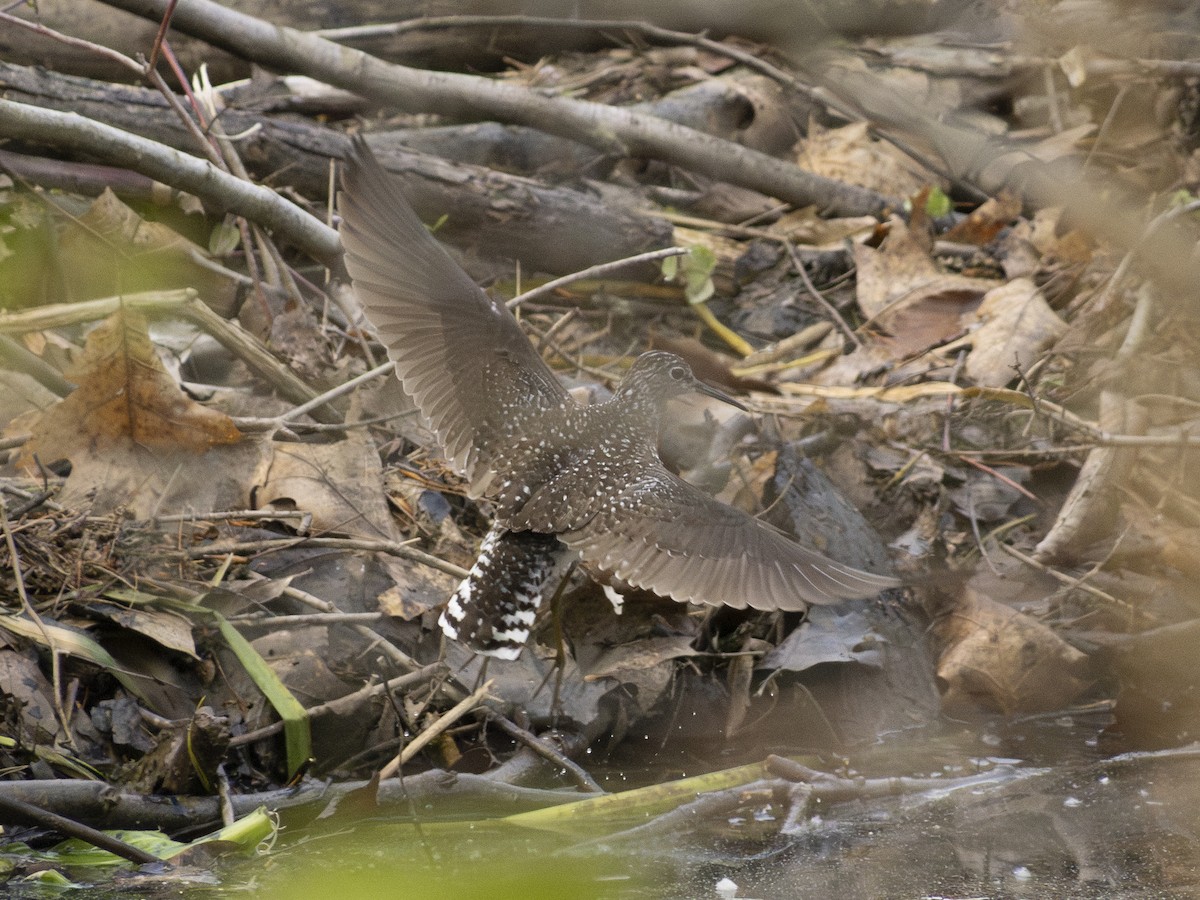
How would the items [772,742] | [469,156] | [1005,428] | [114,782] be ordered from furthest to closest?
1. [469,156]
2. [1005,428]
3. [772,742]
4. [114,782]

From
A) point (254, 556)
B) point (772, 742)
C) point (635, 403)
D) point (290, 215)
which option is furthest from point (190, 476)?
point (772, 742)

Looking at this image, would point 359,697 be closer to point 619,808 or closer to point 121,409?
point 619,808

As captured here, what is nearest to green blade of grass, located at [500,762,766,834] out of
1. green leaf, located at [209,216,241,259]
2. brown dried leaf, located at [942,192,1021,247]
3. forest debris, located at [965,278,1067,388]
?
forest debris, located at [965,278,1067,388]

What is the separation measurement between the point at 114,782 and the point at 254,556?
96 cm

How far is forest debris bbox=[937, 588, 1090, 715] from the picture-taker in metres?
4.63

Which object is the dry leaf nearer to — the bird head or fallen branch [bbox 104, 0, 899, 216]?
the bird head

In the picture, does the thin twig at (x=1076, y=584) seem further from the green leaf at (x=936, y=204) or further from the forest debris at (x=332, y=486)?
the green leaf at (x=936, y=204)

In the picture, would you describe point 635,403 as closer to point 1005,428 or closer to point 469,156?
point 1005,428

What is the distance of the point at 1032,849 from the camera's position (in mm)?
3551

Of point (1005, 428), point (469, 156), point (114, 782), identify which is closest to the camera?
point (114, 782)

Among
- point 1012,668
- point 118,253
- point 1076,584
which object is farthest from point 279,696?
point 1076,584

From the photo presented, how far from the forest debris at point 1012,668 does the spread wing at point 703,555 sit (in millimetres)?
850

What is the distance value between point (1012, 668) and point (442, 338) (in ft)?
7.39

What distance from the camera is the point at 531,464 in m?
4.28
